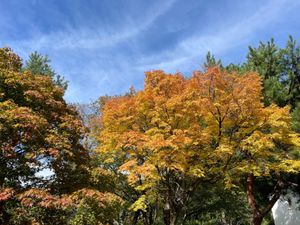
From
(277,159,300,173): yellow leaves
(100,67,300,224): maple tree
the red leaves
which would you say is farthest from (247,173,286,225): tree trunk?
the red leaves

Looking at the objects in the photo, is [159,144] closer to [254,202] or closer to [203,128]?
[203,128]

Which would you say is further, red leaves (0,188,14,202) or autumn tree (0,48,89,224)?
autumn tree (0,48,89,224)

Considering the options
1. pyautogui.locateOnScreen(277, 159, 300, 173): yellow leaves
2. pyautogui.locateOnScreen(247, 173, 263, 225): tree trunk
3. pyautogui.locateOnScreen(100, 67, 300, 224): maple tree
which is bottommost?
pyautogui.locateOnScreen(247, 173, 263, 225): tree trunk

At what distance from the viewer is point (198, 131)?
13.0 m

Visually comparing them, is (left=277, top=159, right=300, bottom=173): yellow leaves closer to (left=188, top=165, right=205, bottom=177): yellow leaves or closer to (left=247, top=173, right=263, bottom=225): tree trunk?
(left=247, top=173, right=263, bottom=225): tree trunk

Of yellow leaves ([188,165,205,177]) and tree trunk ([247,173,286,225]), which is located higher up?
yellow leaves ([188,165,205,177])

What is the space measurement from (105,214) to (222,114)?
662cm

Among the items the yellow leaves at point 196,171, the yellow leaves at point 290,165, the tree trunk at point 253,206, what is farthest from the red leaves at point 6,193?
the tree trunk at point 253,206

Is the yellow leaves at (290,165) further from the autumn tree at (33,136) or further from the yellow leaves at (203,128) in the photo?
the autumn tree at (33,136)

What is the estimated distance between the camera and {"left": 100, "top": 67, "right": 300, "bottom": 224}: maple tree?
41.6 feet

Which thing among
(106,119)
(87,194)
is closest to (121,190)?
(106,119)

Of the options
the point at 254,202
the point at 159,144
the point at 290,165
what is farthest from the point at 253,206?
the point at 159,144

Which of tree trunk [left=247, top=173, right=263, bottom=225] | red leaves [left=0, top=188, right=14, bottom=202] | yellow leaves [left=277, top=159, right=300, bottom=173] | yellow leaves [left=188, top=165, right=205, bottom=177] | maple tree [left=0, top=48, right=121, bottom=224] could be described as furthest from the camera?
tree trunk [left=247, top=173, right=263, bottom=225]

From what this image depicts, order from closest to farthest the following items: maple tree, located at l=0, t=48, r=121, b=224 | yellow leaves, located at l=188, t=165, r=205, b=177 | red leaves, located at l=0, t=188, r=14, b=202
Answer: red leaves, located at l=0, t=188, r=14, b=202 → maple tree, located at l=0, t=48, r=121, b=224 → yellow leaves, located at l=188, t=165, r=205, b=177
